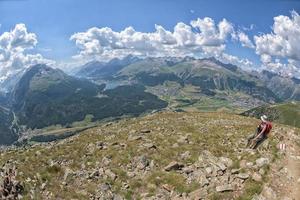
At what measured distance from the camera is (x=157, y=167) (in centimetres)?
4116

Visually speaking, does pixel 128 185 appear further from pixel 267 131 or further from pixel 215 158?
pixel 267 131

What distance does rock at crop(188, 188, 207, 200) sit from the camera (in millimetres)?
33009

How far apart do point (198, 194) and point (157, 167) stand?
8.26 meters

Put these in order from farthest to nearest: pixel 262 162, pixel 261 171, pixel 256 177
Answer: pixel 262 162, pixel 261 171, pixel 256 177

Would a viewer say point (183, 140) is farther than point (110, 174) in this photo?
Yes

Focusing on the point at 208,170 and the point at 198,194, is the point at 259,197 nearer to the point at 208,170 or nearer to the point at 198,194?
the point at 198,194

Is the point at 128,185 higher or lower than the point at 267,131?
lower

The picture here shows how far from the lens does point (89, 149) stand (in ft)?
156

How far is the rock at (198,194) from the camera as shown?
33009 millimetres

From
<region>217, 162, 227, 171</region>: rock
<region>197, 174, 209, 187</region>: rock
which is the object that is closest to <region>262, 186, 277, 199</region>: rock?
<region>197, 174, 209, 187</region>: rock

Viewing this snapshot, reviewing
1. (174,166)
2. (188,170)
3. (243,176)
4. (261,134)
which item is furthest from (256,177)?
(174,166)

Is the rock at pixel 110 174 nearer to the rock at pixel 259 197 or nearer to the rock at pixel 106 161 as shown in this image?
the rock at pixel 106 161

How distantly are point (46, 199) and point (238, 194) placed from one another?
1621 centimetres

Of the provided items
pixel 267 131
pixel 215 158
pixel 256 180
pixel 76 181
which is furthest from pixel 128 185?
pixel 267 131
